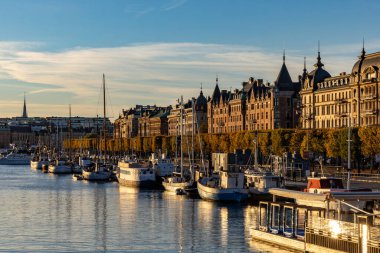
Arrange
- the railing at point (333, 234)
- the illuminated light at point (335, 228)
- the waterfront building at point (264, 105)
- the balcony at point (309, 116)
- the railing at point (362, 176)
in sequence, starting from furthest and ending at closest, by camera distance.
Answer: the waterfront building at point (264, 105) → the balcony at point (309, 116) → the railing at point (362, 176) → the illuminated light at point (335, 228) → the railing at point (333, 234)

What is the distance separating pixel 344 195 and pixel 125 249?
44.6 feet

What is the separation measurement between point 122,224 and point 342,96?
265 ft

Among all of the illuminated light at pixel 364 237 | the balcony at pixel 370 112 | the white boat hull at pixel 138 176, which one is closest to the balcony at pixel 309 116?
the balcony at pixel 370 112

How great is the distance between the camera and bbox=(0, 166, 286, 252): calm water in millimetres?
53438

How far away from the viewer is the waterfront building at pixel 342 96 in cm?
12862

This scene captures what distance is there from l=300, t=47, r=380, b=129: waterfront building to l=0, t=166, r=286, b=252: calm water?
42315 mm

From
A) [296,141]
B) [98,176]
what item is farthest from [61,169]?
[296,141]

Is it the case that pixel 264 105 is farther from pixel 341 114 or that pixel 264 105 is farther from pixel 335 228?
pixel 335 228

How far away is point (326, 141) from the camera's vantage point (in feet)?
371

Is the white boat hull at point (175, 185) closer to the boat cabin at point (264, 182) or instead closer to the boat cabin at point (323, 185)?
the boat cabin at point (264, 182)

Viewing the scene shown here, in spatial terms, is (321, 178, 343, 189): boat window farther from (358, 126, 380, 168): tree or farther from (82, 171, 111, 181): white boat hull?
(82, 171, 111, 181): white boat hull

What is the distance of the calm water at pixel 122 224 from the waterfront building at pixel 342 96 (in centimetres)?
4232

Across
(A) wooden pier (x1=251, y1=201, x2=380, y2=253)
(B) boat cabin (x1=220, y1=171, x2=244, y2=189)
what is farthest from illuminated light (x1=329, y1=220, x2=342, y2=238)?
(B) boat cabin (x1=220, y1=171, x2=244, y2=189)

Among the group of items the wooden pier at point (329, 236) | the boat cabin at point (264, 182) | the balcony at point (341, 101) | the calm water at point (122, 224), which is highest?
the balcony at point (341, 101)
